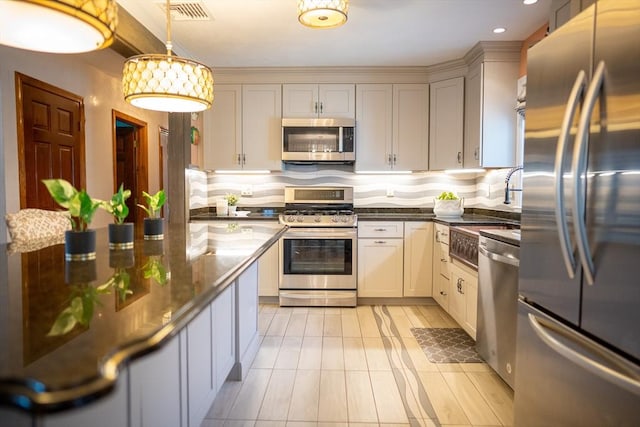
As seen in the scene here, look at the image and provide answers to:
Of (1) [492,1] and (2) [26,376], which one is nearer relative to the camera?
(2) [26,376]

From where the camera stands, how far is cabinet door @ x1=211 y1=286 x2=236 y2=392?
1816mm

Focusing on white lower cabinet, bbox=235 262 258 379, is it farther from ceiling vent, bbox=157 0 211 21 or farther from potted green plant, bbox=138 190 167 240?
ceiling vent, bbox=157 0 211 21

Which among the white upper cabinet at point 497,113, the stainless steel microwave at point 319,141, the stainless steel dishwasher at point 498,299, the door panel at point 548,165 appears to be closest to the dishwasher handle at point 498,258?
the stainless steel dishwasher at point 498,299

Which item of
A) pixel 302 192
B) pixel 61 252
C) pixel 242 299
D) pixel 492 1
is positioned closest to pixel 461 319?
pixel 242 299

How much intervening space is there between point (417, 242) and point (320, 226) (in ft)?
3.19

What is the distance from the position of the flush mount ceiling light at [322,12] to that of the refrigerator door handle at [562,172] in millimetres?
1429

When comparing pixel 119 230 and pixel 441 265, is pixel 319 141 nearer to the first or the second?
pixel 441 265

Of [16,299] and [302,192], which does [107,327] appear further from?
[302,192]

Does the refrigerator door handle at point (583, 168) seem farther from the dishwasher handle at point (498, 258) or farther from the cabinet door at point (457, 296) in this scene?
the cabinet door at point (457, 296)

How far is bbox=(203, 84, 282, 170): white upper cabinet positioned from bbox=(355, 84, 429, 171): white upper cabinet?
88 centimetres

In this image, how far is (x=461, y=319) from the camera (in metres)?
2.95

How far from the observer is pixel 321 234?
3.68 metres

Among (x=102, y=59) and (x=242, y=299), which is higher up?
(x=102, y=59)

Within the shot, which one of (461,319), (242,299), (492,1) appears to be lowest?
(461,319)
